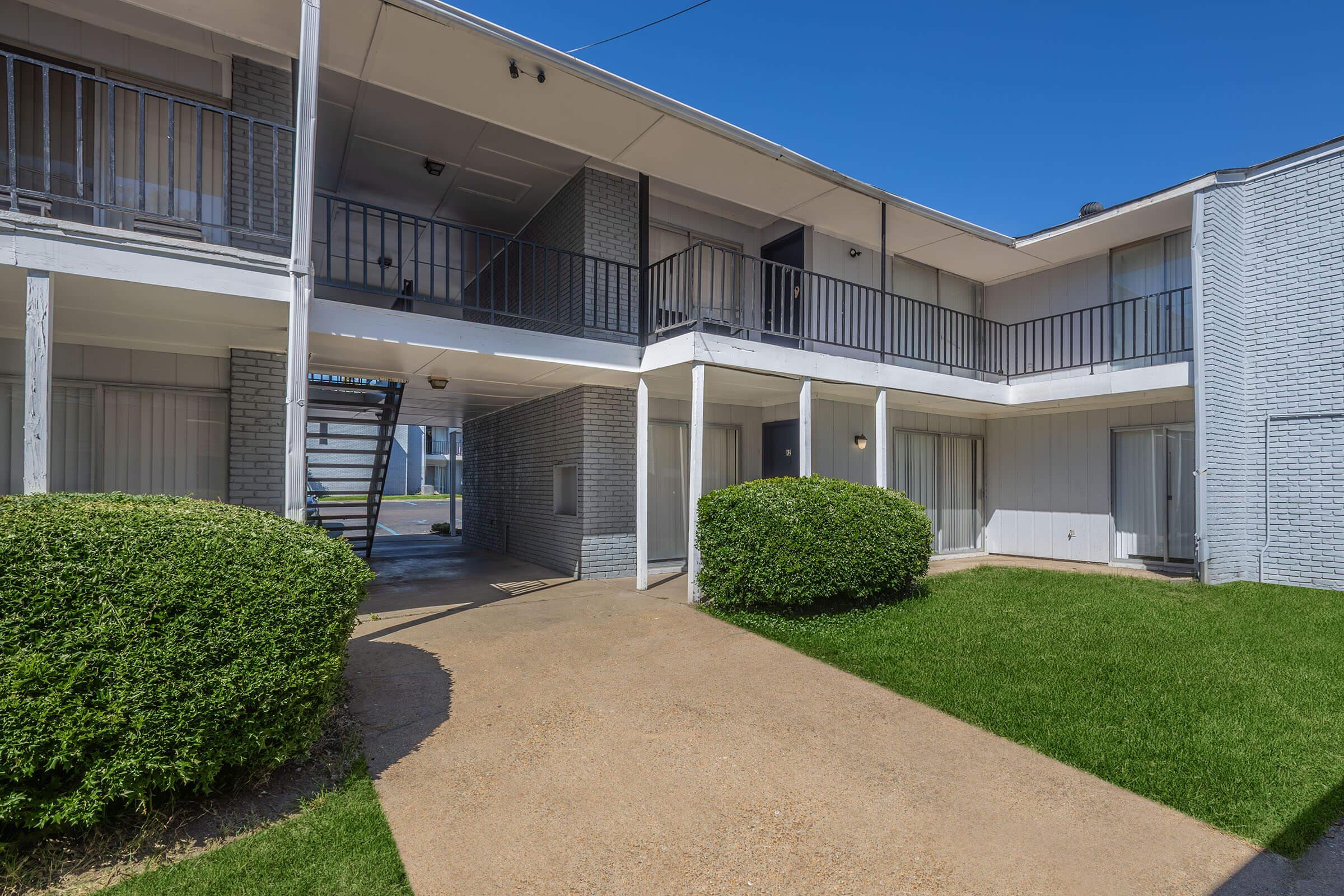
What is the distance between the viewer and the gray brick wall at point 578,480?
8.87 metres

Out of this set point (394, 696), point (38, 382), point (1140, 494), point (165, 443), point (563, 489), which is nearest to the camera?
point (38, 382)

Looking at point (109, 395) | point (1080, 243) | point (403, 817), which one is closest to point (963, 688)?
point (403, 817)

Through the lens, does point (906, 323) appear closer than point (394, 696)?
No

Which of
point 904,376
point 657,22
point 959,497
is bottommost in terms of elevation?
point 959,497

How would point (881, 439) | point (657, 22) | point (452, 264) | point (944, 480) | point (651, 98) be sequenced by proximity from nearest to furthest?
point (651, 98)
point (657, 22)
point (881, 439)
point (944, 480)
point (452, 264)

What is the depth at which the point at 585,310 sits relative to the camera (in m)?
8.77

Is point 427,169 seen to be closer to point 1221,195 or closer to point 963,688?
point 963,688

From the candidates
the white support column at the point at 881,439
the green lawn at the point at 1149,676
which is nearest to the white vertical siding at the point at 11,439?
the green lawn at the point at 1149,676

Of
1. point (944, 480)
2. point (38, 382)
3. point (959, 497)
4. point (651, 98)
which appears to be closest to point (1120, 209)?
point (944, 480)

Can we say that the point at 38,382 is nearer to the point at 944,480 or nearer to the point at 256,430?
the point at 256,430

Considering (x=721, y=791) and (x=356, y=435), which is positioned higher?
(x=356, y=435)

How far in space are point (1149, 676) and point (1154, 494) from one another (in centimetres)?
663

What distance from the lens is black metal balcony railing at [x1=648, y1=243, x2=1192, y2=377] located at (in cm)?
940

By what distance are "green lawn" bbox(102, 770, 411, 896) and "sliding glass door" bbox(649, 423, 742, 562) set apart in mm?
6756
